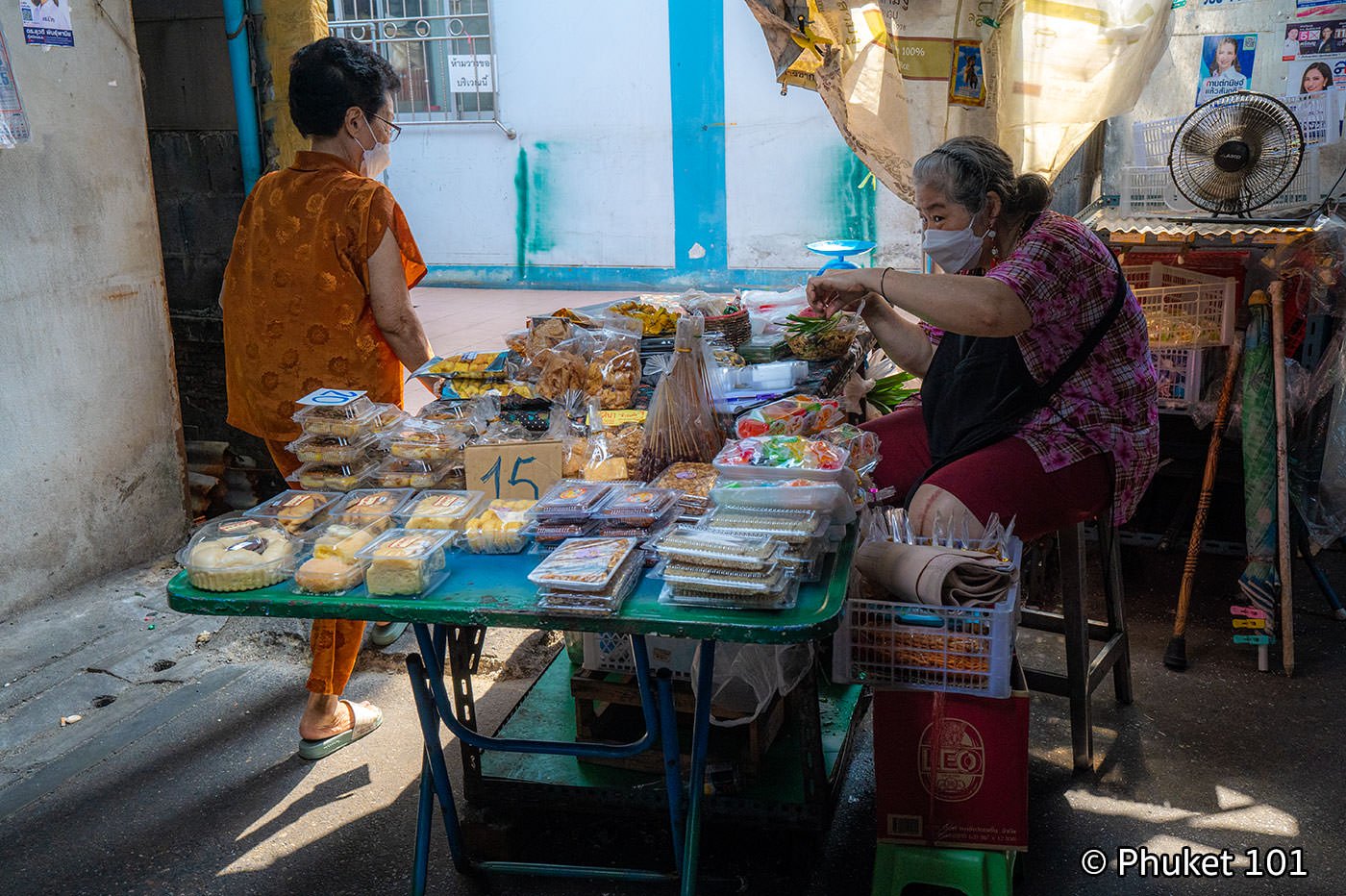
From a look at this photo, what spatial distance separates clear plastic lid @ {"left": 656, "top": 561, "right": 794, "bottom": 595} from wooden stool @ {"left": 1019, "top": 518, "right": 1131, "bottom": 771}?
136 centimetres

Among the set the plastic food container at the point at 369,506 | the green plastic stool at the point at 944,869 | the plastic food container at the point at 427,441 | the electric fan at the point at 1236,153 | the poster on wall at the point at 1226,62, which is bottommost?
the green plastic stool at the point at 944,869

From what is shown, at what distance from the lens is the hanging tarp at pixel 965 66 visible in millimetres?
3684

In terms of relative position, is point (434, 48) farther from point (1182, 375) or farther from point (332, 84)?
point (1182, 375)

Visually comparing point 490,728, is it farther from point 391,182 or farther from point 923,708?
point 391,182

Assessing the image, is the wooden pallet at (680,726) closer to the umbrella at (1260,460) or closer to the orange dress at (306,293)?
the orange dress at (306,293)

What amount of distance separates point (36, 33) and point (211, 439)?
6.44 ft

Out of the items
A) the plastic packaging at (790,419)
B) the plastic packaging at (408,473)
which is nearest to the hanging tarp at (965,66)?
the plastic packaging at (790,419)

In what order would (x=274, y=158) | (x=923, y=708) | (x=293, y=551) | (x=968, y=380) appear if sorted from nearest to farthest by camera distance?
(x=293, y=551) → (x=923, y=708) → (x=968, y=380) → (x=274, y=158)

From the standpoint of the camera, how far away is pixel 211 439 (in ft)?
17.3

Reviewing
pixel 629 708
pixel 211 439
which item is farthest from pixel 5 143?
pixel 629 708

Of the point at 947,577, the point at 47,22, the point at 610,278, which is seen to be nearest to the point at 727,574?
the point at 947,577

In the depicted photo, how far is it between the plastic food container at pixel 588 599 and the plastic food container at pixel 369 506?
0.52 m

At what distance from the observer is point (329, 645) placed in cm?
316

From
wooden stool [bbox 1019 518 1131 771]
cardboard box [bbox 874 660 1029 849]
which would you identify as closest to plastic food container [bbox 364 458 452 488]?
cardboard box [bbox 874 660 1029 849]
